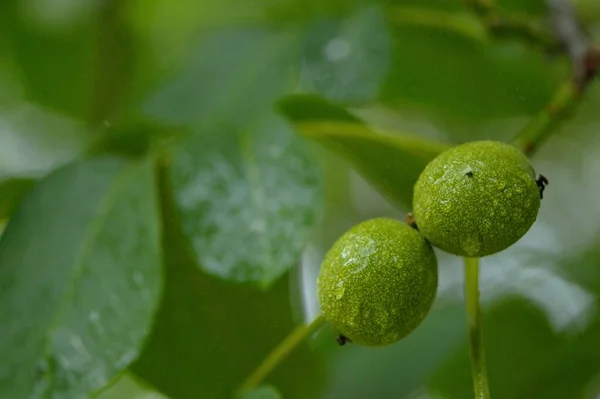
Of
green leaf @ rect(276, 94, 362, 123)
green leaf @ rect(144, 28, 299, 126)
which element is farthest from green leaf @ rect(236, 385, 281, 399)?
green leaf @ rect(144, 28, 299, 126)

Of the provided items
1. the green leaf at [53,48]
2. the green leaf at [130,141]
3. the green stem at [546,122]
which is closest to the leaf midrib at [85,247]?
the green leaf at [130,141]

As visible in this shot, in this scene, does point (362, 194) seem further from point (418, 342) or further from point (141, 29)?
point (418, 342)

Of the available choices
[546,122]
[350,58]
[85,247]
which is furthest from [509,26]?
[85,247]

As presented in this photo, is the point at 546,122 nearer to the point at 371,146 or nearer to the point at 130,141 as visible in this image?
the point at 371,146

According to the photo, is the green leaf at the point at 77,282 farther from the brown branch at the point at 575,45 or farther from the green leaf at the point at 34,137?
the green leaf at the point at 34,137

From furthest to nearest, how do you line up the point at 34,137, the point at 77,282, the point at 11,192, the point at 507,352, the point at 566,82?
the point at 34,137 < the point at 507,352 < the point at 566,82 < the point at 11,192 < the point at 77,282

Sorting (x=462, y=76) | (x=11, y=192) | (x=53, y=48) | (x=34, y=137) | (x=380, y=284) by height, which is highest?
(x=380, y=284)
